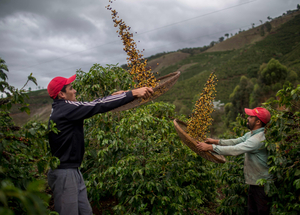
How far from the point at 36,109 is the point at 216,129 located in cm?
3095

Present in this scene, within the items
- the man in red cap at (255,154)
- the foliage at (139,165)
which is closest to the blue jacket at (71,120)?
the foliage at (139,165)

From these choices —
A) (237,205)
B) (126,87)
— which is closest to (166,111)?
(126,87)

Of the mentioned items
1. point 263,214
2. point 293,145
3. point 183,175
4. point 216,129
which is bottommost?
point 216,129

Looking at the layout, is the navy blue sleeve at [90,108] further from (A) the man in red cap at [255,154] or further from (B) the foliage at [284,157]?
(B) the foliage at [284,157]

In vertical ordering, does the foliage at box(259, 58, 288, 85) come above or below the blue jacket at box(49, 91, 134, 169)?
below

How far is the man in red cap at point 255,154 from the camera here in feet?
7.89

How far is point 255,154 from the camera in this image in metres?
2.55

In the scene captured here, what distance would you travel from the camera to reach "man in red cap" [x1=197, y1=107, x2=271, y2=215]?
7.89ft

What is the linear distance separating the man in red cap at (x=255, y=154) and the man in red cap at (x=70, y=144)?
1421 millimetres

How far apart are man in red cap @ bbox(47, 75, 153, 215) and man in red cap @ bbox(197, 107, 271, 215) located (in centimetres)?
142

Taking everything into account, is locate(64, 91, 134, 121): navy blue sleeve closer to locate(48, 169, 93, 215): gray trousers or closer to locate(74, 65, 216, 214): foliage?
locate(48, 169, 93, 215): gray trousers

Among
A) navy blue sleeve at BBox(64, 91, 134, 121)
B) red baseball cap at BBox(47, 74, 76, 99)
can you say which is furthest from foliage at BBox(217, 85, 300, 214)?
red baseball cap at BBox(47, 74, 76, 99)

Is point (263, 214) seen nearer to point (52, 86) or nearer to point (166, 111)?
point (166, 111)

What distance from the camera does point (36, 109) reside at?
30.2 meters
